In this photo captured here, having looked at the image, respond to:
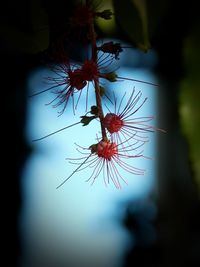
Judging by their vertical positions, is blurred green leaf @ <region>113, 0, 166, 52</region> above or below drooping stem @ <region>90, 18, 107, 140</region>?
above

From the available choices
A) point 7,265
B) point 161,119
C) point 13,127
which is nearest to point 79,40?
point 13,127

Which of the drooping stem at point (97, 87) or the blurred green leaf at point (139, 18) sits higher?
the blurred green leaf at point (139, 18)

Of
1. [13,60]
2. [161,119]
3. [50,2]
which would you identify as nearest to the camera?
[50,2]

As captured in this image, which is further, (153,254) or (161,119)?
(153,254)

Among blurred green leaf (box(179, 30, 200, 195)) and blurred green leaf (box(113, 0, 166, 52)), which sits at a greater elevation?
blurred green leaf (box(113, 0, 166, 52))

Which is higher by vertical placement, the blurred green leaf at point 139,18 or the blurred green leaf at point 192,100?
the blurred green leaf at point 139,18

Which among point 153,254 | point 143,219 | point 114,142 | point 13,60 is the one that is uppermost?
point 13,60

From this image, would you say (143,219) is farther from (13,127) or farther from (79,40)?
(79,40)

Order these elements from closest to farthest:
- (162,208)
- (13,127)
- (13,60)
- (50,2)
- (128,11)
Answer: (128,11), (50,2), (13,60), (13,127), (162,208)
